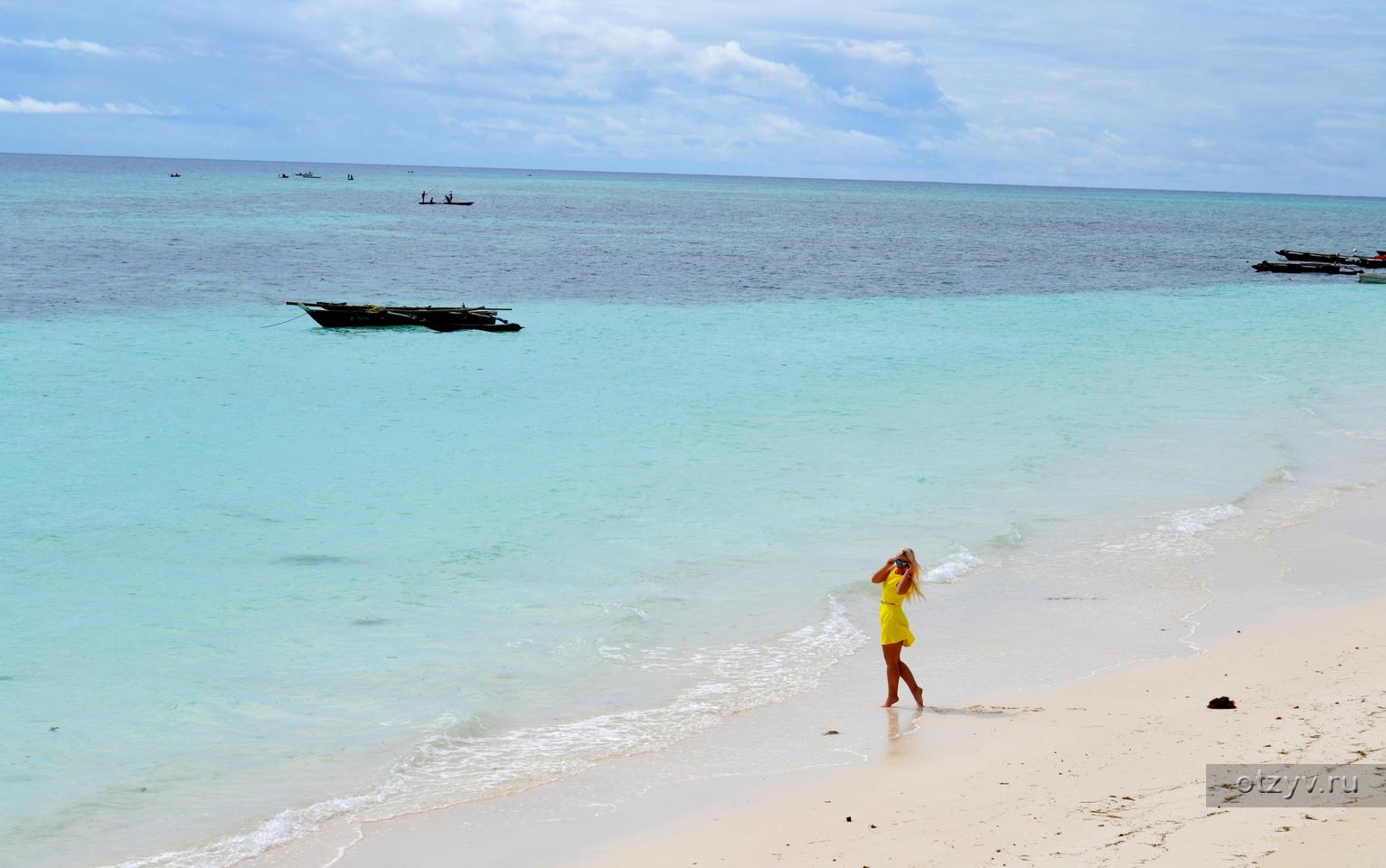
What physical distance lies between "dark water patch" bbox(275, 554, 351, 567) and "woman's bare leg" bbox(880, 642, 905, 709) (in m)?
7.65

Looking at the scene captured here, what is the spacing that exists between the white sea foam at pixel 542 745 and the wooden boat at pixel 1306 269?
6590 centimetres

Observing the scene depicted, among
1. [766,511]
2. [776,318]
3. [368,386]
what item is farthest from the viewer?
[776,318]

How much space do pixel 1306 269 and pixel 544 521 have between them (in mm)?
64080

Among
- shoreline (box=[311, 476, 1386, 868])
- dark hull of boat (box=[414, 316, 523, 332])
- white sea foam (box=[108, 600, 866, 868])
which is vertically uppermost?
dark hull of boat (box=[414, 316, 523, 332])

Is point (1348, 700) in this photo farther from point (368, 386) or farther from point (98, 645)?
point (368, 386)

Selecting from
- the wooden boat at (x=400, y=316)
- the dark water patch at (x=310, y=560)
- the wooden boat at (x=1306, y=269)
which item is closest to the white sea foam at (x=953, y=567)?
the dark water patch at (x=310, y=560)

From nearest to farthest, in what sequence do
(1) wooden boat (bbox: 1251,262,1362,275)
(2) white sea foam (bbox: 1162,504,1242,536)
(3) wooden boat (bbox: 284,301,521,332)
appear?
(2) white sea foam (bbox: 1162,504,1242,536), (3) wooden boat (bbox: 284,301,521,332), (1) wooden boat (bbox: 1251,262,1362,275)

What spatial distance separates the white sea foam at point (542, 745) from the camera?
8516mm

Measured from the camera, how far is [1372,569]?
49.3ft

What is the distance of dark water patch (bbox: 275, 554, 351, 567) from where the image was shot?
1515 cm

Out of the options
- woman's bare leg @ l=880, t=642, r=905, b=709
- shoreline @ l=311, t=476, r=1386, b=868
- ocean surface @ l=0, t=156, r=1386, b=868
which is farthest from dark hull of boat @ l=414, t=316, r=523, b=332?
Answer: woman's bare leg @ l=880, t=642, r=905, b=709

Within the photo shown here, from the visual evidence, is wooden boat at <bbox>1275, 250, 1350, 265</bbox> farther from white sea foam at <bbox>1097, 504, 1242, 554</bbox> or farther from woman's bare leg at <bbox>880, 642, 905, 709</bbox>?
woman's bare leg at <bbox>880, 642, 905, 709</bbox>

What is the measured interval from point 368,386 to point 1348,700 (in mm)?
23740

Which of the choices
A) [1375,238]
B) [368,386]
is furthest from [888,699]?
[1375,238]
